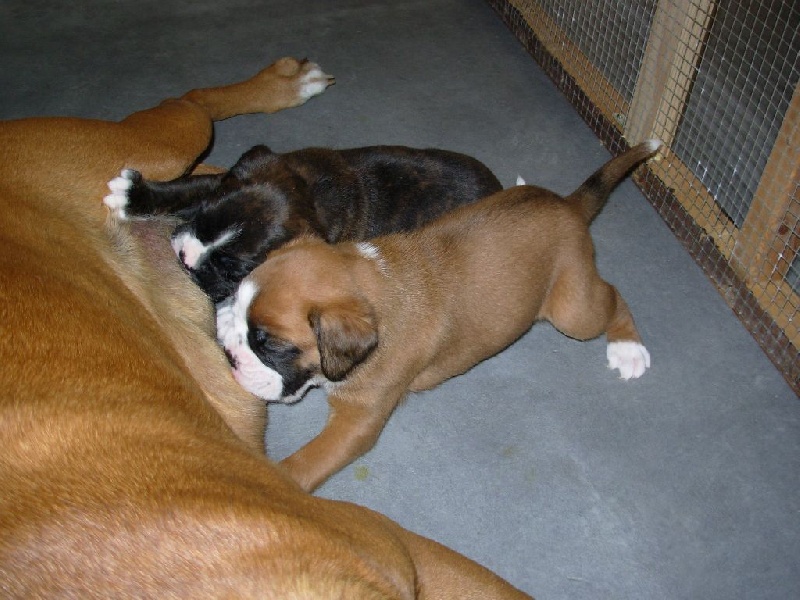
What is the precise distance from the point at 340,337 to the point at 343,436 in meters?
0.53

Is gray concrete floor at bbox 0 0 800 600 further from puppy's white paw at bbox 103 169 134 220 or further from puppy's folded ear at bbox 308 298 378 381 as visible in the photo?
puppy's white paw at bbox 103 169 134 220

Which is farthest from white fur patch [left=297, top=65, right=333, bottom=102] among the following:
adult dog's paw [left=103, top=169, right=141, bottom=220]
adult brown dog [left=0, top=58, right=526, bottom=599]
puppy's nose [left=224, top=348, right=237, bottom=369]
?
puppy's nose [left=224, top=348, right=237, bottom=369]

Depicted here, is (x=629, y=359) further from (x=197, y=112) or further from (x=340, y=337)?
(x=197, y=112)

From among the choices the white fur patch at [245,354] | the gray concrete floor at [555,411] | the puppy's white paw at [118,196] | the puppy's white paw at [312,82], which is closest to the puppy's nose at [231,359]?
the white fur patch at [245,354]

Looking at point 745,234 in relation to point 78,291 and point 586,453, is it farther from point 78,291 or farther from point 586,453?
point 78,291

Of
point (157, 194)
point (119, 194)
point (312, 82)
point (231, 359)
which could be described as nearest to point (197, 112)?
point (157, 194)

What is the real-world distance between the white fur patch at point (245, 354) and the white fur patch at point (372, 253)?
0.42 meters

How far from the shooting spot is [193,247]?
8.21 feet

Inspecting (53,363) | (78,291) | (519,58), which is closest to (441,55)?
(519,58)

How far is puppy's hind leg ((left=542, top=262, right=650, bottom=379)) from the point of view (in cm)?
267

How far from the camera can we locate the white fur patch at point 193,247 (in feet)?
8.20

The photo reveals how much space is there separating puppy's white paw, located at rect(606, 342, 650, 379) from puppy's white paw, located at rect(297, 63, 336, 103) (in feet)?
6.83

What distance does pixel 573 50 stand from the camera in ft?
13.0

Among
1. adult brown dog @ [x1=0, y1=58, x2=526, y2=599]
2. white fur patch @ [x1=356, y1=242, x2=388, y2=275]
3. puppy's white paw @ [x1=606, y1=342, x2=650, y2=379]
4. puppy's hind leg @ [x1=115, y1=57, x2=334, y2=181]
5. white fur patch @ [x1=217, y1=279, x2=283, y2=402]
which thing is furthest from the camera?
puppy's white paw @ [x1=606, y1=342, x2=650, y2=379]
